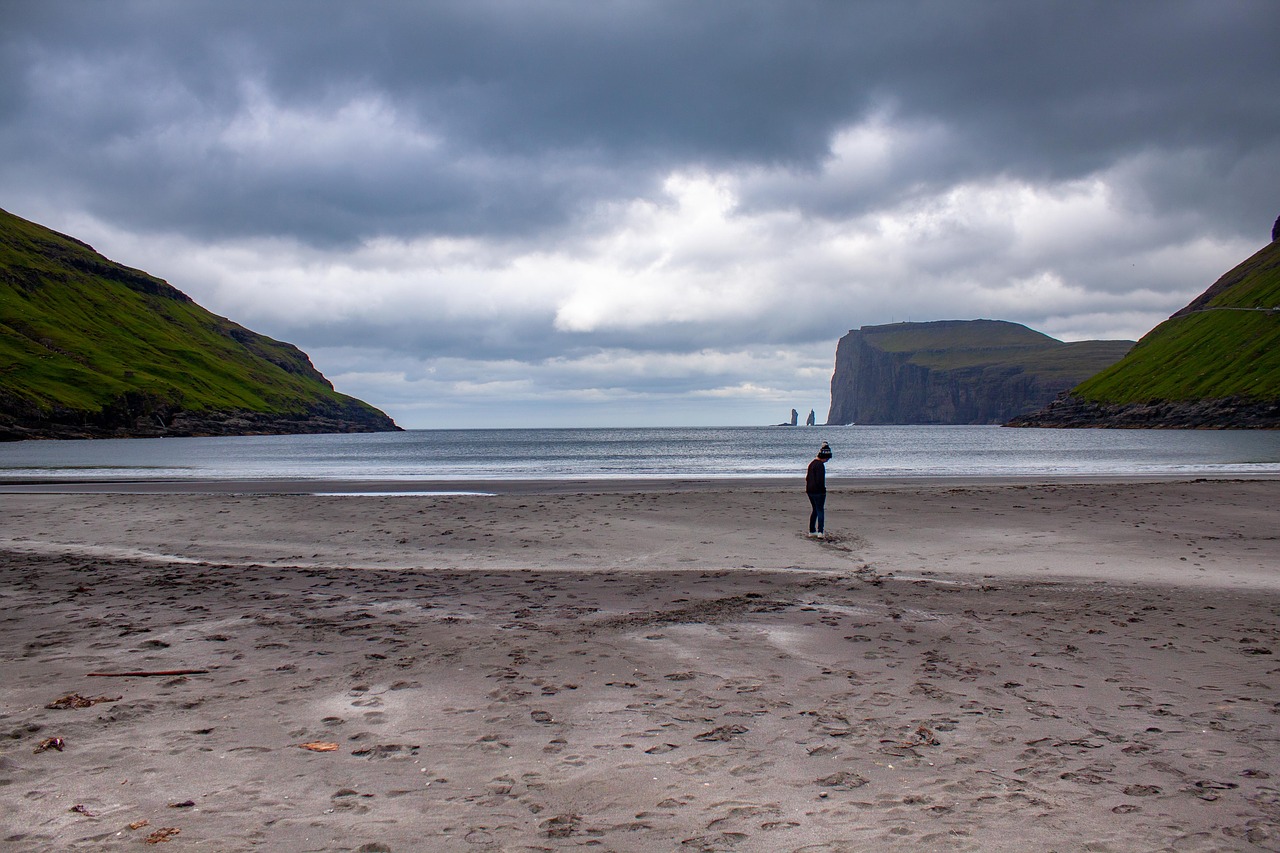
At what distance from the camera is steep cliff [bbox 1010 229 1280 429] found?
14238 cm

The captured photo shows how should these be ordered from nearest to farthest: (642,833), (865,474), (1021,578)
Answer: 1. (642,833)
2. (1021,578)
3. (865,474)

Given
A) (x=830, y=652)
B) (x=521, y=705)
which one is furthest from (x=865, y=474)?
(x=521, y=705)

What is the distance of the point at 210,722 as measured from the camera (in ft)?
23.9

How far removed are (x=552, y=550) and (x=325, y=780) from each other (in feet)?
43.9

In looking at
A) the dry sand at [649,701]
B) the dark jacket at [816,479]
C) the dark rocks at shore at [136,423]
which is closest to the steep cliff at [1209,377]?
the dark jacket at [816,479]

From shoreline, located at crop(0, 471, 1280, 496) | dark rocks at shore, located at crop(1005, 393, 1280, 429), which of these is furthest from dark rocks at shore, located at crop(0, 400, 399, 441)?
dark rocks at shore, located at crop(1005, 393, 1280, 429)

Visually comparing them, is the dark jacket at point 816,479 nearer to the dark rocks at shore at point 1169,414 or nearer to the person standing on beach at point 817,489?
the person standing on beach at point 817,489

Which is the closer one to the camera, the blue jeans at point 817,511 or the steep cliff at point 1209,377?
the blue jeans at point 817,511

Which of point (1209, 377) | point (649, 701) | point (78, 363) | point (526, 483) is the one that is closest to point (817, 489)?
point (649, 701)

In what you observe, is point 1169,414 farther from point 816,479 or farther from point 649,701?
point 649,701

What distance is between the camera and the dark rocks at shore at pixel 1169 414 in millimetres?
135250

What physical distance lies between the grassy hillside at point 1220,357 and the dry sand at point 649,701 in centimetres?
16422

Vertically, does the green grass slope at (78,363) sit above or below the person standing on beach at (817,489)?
above

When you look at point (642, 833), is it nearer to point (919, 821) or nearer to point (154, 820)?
point (919, 821)
